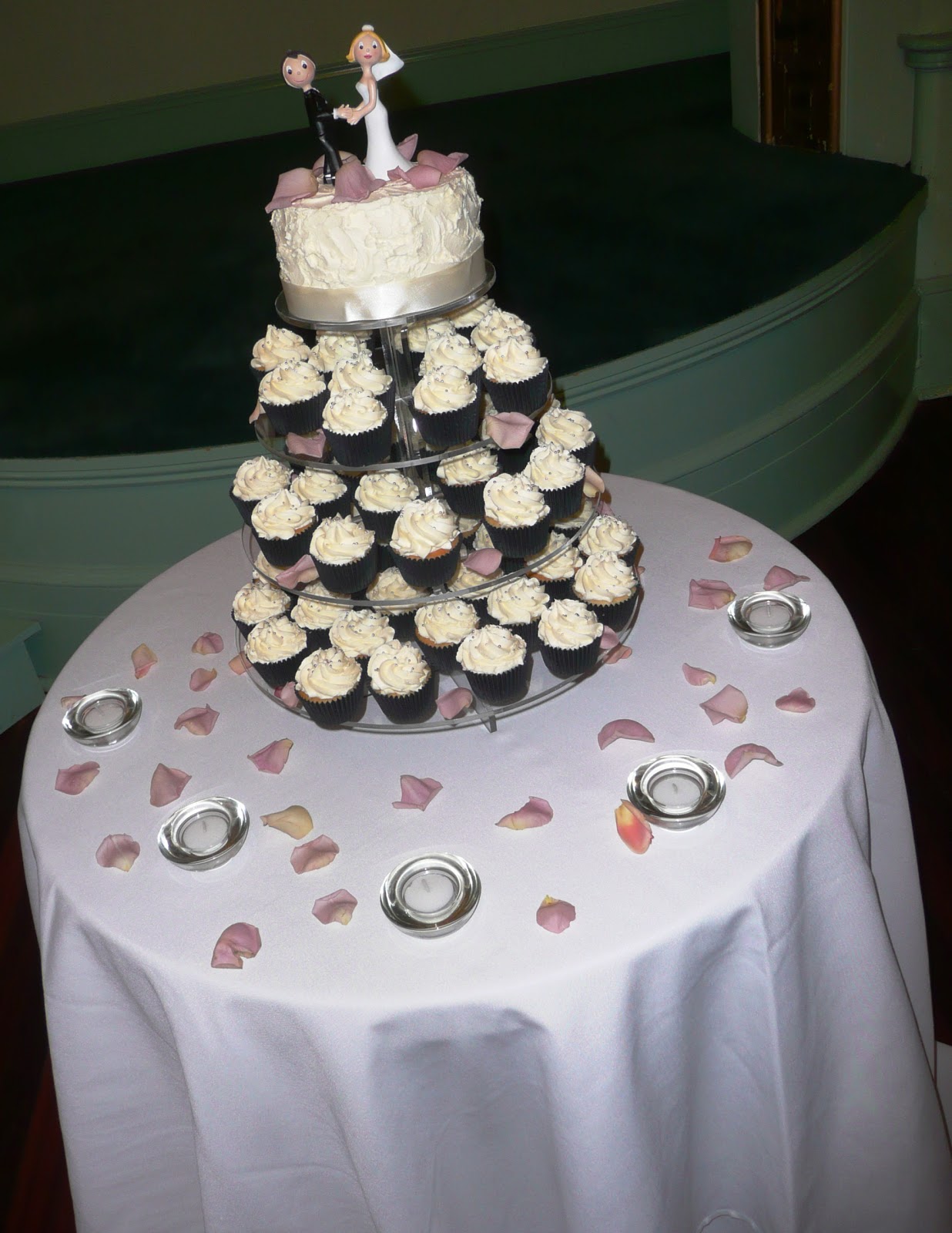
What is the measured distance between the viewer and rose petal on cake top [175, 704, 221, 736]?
140 cm

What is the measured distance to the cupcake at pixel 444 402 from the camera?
1.22m

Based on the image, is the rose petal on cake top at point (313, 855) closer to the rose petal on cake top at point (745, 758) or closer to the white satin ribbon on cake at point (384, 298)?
the rose petal on cake top at point (745, 758)

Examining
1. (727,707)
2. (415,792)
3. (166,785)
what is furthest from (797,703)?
(166,785)

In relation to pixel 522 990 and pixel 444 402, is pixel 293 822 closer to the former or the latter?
pixel 522 990

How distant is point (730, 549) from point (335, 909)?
833 mm

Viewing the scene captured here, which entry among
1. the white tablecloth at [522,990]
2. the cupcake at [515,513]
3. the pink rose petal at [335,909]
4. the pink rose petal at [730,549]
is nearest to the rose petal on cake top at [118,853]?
the white tablecloth at [522,990]

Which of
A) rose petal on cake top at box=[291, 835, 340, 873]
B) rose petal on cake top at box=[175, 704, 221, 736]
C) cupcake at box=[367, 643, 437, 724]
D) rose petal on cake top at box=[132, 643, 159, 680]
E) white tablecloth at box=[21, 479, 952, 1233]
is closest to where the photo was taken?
white tablecloth at box=[21, 479, 952, 1233]

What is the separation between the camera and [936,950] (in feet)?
6.29

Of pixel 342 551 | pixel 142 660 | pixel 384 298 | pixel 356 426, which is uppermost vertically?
pixel 384 298

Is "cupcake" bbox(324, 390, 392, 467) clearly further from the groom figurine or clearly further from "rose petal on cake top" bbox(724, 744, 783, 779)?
"rose petal on cake top" bbox(724, 744, 783, 779)

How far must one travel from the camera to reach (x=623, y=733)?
4.17 ft

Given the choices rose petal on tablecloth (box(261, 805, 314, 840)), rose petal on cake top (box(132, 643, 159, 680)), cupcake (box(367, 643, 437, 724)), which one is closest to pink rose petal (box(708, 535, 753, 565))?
cupcake (box(367, 643, 437, 724))

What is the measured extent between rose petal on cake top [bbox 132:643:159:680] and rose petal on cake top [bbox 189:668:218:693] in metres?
0.09

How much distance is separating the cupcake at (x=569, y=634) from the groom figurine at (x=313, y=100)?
580 millimetres
